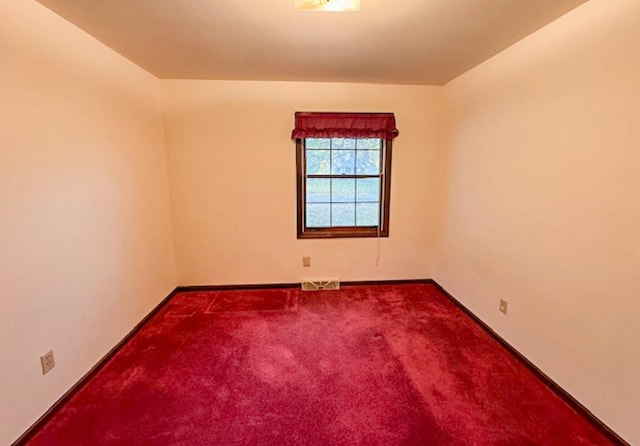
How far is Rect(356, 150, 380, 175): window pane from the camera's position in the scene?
3426mm

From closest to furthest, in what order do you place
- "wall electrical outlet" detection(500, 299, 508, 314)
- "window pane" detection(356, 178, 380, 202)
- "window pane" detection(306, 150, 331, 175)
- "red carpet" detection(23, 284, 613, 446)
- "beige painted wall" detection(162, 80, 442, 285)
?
"red carpet" detection(23, 284, 613, 446) < "wall electrical outlet" detection(500, 299, 508, 314) < "beige painted wall" detection(162, 80, 442, 285) < "window pane" detection(306, 150, 331, 175) < "window pane" detection(356, 178, 380, 202)

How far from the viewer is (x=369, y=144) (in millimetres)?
3416

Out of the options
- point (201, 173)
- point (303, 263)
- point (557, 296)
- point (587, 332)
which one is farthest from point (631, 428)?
point (201, 173)

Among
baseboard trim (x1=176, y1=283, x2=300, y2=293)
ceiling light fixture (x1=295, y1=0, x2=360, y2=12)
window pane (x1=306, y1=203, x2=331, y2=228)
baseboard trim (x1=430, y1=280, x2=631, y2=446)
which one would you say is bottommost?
baseboard trim (x1=430, y1=280, x2=631, y2=446)

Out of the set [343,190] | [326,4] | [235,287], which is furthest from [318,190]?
[326,4]

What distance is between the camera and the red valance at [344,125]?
123 inches

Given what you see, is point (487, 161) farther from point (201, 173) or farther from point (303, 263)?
point (201, 173)

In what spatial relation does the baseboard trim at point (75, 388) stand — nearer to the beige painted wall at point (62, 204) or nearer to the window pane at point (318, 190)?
the beige painted wall at point (62, 204)

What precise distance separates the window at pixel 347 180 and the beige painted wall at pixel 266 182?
0.11 metres

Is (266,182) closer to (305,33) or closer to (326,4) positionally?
(305,33)

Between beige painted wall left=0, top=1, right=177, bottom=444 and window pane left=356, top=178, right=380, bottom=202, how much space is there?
2.20 meters

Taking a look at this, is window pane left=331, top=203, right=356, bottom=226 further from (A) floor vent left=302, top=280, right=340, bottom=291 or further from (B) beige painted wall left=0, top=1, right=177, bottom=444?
(B) beige painted wall left=0, top=1, right=177, bottom=444

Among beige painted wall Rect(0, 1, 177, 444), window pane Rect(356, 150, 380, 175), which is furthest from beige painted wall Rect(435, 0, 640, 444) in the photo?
beige painted wall Rect(0, 1, 177, 444)

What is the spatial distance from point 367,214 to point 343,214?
0.29 m
